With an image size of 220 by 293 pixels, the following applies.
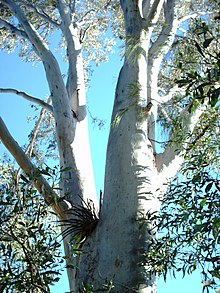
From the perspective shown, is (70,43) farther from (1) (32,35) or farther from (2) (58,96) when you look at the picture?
(2) (58,96)

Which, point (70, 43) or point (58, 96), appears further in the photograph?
point (70, 43)

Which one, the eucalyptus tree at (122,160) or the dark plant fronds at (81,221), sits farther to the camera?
the dark plant fronds at (81,221)

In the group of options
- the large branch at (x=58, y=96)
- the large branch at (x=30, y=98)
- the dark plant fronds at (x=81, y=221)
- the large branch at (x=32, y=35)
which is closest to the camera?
the dark plant fronds at (x=81, y=221)

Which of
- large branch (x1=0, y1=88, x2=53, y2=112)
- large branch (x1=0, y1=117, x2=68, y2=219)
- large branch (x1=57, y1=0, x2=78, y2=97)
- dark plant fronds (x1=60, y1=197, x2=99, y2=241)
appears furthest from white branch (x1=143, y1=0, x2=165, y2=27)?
dark plant fronds (x1=60, y1=197, x2=99, y2=241)

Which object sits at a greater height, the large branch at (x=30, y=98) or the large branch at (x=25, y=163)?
the large branch at (x=30, y=98)

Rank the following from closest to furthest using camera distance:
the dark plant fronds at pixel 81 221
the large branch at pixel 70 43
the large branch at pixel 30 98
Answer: the dark plant fronds at pixel 81 221 < the large branch at pixel 30 98 < the large branch at pixel 70 43

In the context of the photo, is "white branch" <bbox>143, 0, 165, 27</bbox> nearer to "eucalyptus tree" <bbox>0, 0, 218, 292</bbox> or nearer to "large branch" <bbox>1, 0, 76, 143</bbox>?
"eucalyptus tree" <bbox>0, 0, 218, 292</bbox>

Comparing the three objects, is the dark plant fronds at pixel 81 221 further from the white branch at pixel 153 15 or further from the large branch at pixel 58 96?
the white branch at pixel 153 15

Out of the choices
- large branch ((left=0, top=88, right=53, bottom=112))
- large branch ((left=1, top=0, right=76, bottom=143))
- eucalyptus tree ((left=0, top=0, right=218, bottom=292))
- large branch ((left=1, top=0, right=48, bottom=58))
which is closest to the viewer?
eucalyptus tree ((left=0, top=0, right=218, bottom=292))

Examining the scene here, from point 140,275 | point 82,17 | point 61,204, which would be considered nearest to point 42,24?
point 82,17

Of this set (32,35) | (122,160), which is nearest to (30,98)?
(32,35)

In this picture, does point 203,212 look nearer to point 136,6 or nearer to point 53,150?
point 136,6

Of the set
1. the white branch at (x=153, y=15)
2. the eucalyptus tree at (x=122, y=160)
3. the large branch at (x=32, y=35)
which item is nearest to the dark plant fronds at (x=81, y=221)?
the eucalyptus tree at (x=122, y=160)

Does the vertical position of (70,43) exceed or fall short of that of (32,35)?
it exceeds it
